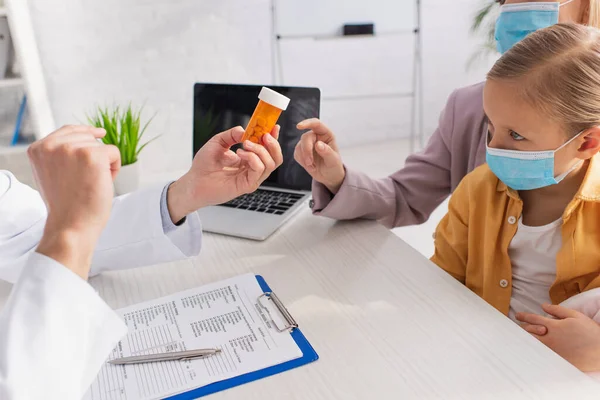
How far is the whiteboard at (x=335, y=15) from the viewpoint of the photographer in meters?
2.42

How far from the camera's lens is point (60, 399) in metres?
0.48

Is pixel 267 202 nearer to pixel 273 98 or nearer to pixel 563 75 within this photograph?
pixel 273 98

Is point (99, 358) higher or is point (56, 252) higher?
point (56, 252)

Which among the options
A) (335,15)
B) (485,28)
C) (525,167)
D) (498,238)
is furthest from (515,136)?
(485,28)

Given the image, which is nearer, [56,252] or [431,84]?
[56,252]

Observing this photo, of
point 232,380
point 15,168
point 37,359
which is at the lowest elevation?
point 15,168

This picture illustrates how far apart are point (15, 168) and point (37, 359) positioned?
6.31 ft

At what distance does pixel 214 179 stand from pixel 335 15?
1.81 metres

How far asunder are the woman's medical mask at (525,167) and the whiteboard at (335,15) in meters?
1.75

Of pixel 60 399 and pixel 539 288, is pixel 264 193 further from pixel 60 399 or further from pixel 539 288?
pixel 60 399

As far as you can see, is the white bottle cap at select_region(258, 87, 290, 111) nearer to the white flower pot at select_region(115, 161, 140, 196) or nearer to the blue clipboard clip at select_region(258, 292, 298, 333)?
the blue clipboard clip at select_region(258, 292, 298, 333)

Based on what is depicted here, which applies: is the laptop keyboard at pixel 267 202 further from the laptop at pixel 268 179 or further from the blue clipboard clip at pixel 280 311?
the blue clipboard clip at pixel 280 311

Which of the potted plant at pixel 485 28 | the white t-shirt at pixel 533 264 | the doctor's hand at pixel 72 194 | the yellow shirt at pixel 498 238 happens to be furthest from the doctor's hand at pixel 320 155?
the potted plant at pixel 485 28

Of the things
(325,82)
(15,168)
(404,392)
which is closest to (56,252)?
(404,392)
